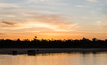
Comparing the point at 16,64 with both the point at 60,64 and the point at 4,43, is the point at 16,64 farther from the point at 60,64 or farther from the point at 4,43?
the point at 4,43

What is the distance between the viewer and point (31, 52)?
249 ft

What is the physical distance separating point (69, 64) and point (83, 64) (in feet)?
9.32

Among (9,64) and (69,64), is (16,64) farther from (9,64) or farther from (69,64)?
(69,64)

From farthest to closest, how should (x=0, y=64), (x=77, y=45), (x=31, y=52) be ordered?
(x=77, y=45)
(x=31, y=52)
(x=0, y=64)

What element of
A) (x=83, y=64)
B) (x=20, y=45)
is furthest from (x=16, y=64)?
(x=20, y=45)

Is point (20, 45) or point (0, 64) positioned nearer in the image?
point (0, 64)

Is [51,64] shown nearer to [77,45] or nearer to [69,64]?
[69,64]

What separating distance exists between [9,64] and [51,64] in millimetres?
8613

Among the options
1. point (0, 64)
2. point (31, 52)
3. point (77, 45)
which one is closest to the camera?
point (0, 64)

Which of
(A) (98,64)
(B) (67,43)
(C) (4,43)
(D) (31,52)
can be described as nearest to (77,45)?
(B) (67,43)

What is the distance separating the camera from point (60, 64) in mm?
42375

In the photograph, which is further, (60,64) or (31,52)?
(31,52)

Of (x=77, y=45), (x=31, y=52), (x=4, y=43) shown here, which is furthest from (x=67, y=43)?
(x=31, y=52)

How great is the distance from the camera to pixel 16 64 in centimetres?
4281
